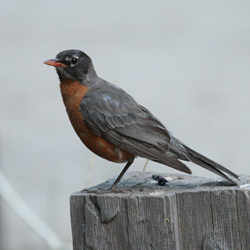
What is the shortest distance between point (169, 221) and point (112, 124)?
1276mm

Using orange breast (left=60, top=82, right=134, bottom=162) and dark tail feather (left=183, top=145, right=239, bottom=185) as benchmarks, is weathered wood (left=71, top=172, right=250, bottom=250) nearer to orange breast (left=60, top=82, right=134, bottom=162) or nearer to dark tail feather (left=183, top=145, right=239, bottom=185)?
dark tail feather (left=183, top=145, right=239, bottom=185)

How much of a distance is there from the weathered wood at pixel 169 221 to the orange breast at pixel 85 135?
888 mm

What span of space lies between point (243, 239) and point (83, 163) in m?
5.28

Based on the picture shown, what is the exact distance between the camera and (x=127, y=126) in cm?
380

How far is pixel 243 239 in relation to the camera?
268 cm

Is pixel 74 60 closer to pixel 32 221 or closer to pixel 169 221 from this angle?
pixel 32 221

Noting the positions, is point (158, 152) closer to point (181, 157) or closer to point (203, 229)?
point (181, 157)

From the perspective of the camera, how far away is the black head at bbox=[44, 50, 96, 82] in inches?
158

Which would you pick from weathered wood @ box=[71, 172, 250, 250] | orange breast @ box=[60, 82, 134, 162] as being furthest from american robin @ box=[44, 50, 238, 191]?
weathered wood @ box=[71, 172, 250, 250]

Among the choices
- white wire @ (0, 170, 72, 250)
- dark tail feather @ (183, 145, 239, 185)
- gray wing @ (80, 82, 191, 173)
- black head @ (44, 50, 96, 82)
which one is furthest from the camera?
white wire @ (0, 170, 72, 250)

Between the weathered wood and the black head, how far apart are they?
1452 mm

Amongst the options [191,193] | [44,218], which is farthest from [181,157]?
[44,218]

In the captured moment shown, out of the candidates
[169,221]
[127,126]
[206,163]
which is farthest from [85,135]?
[169,221]

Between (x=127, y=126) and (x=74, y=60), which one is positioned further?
(x=74, y=60)
